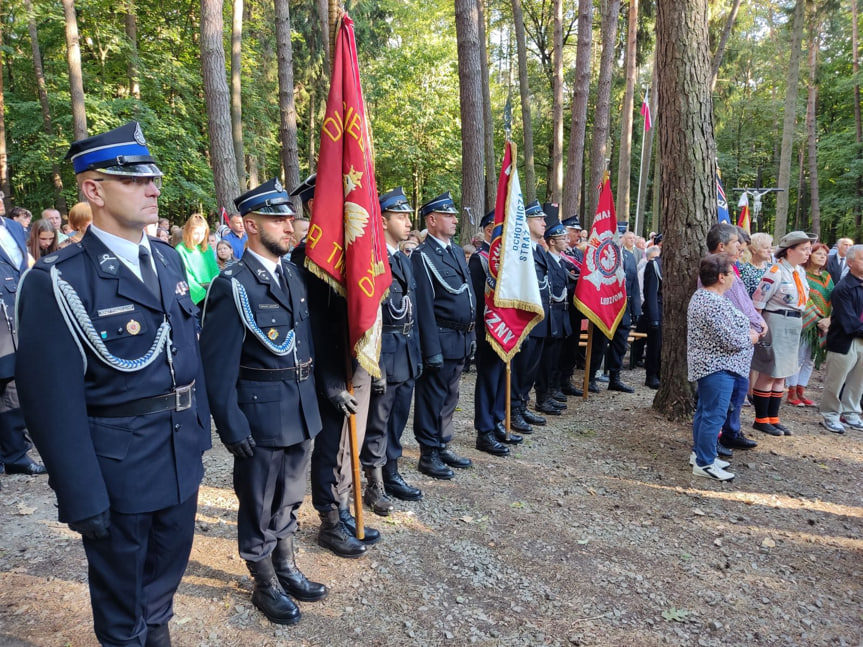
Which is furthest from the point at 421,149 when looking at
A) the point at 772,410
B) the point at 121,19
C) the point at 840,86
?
the point at 772,410

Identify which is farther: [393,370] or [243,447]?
[393,370]

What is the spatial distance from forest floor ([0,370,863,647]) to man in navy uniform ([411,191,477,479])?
387 millimetres

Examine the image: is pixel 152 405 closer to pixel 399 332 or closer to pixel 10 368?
pixel 399 332

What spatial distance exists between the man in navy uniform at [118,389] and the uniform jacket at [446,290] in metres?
2.59

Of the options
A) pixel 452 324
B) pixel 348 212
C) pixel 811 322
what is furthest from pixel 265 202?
pixel 811 322

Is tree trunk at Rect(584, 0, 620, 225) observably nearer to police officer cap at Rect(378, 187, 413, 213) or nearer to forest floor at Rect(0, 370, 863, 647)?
forest floor at Rect(0, 370, 863, 647)

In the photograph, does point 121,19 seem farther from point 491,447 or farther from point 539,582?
point 539,582

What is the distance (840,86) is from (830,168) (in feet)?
14.4

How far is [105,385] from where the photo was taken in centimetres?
201

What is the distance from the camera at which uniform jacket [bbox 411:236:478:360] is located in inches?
186

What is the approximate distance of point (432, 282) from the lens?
15.6 ft

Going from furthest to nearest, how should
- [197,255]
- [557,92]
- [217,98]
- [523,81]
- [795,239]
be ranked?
[523,81] < [557,92] < [217,98] < [197,255] < [795,239]

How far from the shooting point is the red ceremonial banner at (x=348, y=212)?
3.24 m

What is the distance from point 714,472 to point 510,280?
2.49 m
